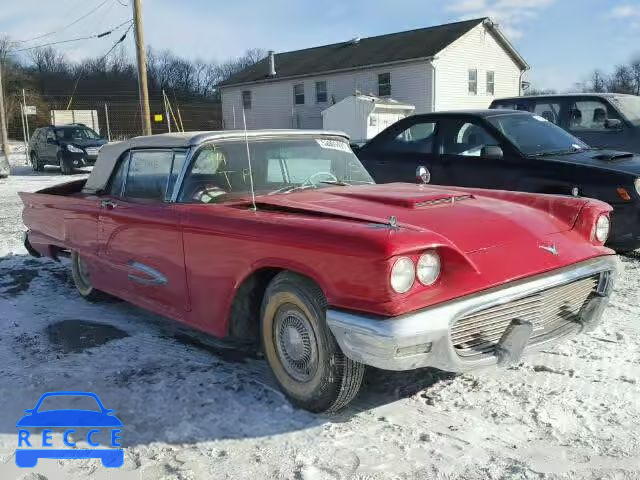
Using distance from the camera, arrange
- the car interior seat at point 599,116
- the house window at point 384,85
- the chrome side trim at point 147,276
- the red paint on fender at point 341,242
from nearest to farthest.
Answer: the red paint on fender at point 341,242, the chrome side trim at point 147,276, the car interior seat at point 599,116, the house window at point 384,85

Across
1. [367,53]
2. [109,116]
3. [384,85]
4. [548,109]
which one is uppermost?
[367,53]

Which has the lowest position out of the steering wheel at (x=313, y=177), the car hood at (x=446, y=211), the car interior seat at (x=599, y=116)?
the car hood at (x=446, y=211)

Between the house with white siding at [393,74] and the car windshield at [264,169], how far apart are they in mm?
22355

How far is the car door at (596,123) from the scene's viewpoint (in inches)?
307

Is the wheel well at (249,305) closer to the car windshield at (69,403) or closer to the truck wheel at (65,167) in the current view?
the car windshield at (69,403)

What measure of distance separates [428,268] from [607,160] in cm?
398

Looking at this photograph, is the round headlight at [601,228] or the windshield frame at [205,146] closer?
the round headlight at [601,228]

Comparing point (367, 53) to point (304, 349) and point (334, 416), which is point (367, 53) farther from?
point (334, 416)

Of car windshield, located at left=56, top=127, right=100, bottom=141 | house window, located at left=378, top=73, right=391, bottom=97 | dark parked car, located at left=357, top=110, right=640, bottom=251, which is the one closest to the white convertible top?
dark parked car, located at left=357, top=110, right=640, bottom=251

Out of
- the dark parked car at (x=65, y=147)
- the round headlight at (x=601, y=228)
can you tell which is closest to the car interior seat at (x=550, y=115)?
the round headlight at (x=601, y=228)

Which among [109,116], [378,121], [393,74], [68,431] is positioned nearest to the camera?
[68,431]

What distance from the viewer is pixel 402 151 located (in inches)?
277

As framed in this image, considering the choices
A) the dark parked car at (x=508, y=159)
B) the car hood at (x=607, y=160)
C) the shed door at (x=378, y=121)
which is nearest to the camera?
the dark parked car at (x=508, y=159)

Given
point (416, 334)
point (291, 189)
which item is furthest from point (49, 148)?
point (416, 334)
